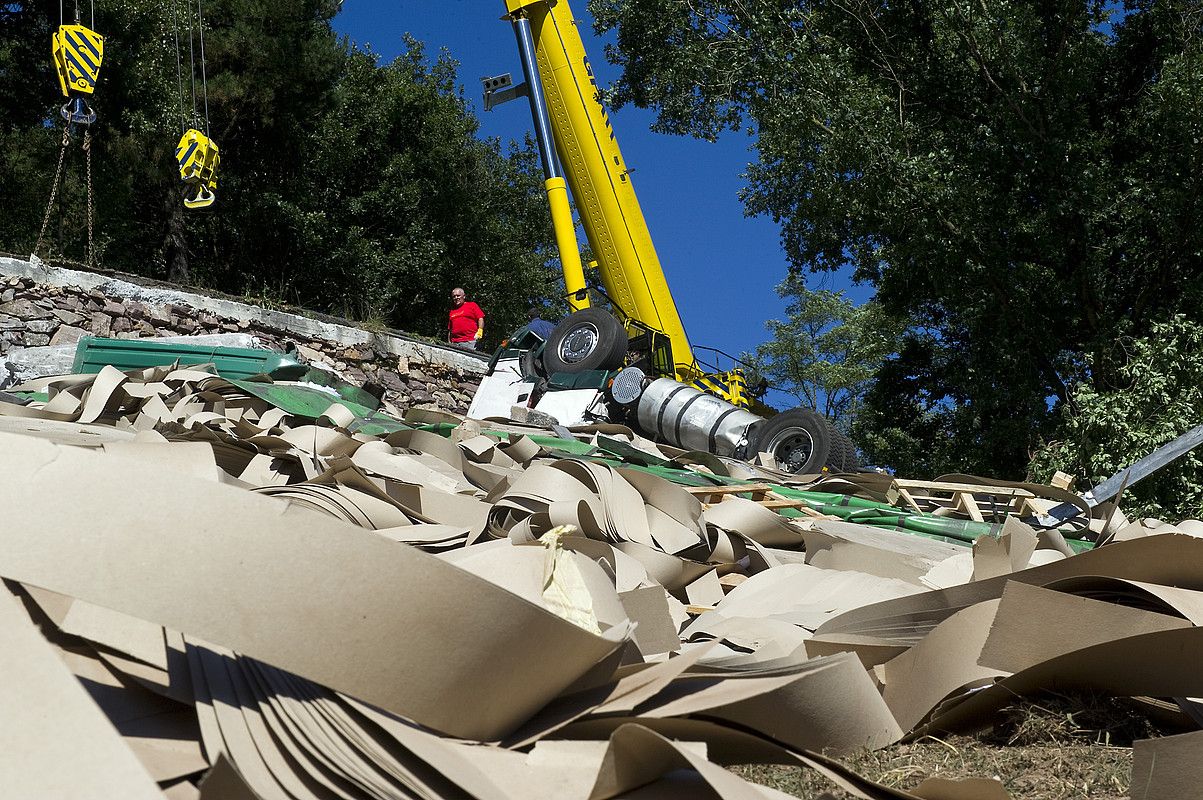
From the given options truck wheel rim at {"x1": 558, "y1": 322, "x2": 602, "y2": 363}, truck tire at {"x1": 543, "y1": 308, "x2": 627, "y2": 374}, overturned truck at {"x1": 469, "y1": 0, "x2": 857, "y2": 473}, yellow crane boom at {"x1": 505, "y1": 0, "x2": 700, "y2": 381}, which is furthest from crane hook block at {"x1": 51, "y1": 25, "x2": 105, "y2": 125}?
truck wheel rim at {"x1": 558, "y1": 322, "x2": 602, "y2": 363}

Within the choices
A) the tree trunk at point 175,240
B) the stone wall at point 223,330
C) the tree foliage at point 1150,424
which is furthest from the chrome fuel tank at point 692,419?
the tree trunk at point 175,240

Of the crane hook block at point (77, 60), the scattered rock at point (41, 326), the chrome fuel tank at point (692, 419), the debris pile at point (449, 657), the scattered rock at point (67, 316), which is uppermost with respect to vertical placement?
the crane hook block at point (77, 60)

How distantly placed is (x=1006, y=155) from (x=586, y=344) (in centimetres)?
672

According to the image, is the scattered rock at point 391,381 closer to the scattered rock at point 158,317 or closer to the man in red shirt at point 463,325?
the man in red shirt at point 463,325

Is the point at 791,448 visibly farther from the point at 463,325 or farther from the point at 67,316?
the point at 463,325

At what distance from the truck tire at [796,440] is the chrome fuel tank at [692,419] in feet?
0.80

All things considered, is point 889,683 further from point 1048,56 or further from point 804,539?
point 1048,56

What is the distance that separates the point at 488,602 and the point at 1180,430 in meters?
11.5

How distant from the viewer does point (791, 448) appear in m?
9.28

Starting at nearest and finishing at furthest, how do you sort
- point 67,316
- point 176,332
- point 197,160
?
point 67,316 → point 176,332 → point 197,160

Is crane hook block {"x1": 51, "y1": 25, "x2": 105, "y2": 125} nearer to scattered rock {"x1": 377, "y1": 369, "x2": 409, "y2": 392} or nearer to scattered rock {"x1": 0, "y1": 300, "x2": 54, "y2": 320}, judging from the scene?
scattered rock {"x1": 0, "y1": 300, "x2": 54, "y2": 320}

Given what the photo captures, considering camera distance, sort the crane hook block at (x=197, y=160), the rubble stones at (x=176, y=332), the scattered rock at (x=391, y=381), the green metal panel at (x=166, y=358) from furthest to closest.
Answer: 1. the crane hook block at (x=197, y=160)
2. the scattered rock at (x=391, y=381)
3. the rubble stones at (x=176, y=332)
4. the green metal panel at (x=166, y=358)

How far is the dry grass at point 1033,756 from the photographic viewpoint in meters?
1.93

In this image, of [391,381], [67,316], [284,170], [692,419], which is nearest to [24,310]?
[67,316]
